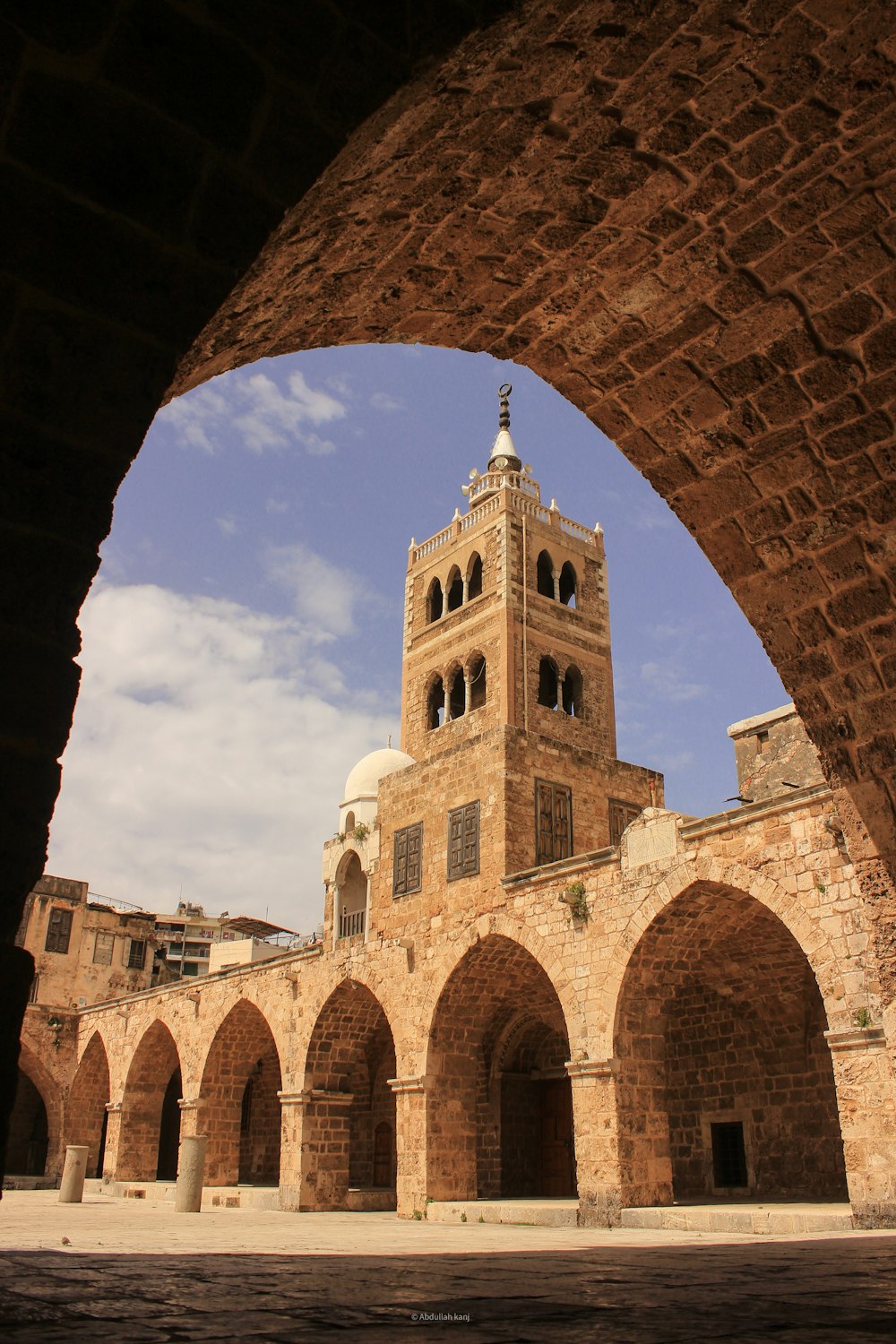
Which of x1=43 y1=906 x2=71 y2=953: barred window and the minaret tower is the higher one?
the minaret tower

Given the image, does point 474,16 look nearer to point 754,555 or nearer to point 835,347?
point 835,347

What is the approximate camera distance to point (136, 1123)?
25969mm

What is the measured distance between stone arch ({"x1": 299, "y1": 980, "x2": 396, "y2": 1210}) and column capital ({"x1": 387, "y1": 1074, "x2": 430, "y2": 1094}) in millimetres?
1360

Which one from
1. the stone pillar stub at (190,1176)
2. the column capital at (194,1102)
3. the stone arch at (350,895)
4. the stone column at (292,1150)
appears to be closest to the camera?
the stone pillar stub at (190,1176)

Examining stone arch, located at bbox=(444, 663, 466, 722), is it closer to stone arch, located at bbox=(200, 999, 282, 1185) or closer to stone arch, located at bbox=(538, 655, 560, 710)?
stone arch, located at bbox=(538, 655, 560, 710)

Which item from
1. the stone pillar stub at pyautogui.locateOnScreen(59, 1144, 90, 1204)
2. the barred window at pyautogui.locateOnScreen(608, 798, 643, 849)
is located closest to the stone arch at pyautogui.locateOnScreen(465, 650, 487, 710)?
the barred window at pyautogui.locateOnScreen(608, 798, 643, 849)

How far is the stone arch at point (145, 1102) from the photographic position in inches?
1005

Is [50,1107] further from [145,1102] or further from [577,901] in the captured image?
[577,901]

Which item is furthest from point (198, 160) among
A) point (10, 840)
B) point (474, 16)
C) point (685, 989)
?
point (685, 989)

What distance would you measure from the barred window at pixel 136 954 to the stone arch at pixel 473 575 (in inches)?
646

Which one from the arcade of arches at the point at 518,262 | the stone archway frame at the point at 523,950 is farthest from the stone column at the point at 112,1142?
the arcade of arches at the point at 518,262

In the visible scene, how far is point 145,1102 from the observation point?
26.3m

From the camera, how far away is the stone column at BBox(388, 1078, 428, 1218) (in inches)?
623

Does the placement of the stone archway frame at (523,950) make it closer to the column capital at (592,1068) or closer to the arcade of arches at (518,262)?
the column capital at (592,1068)
